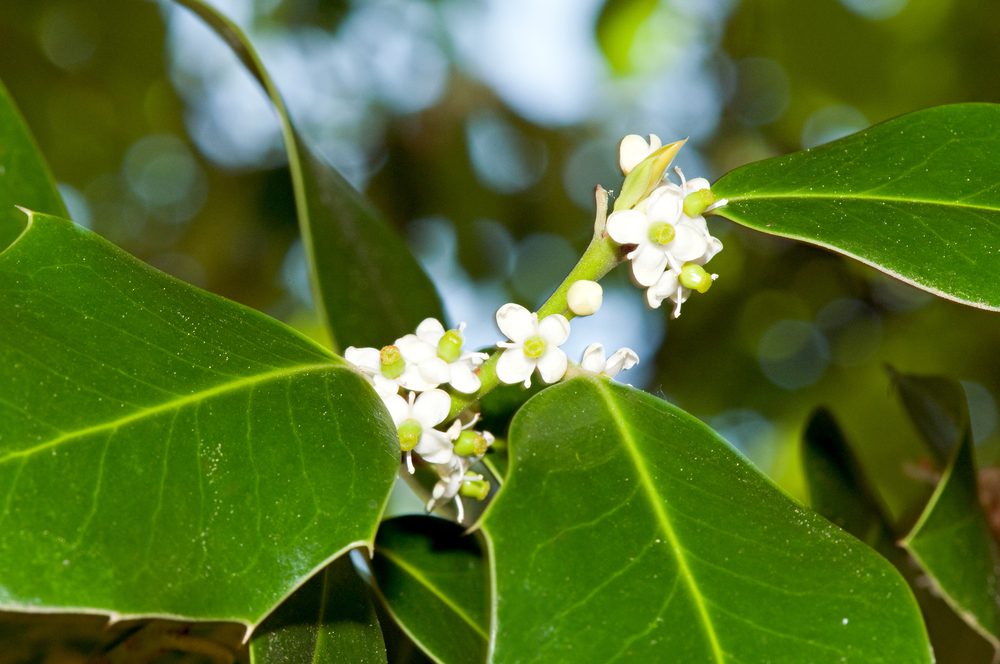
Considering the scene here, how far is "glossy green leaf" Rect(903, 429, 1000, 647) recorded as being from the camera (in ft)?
2.96

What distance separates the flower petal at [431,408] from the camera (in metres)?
0.72

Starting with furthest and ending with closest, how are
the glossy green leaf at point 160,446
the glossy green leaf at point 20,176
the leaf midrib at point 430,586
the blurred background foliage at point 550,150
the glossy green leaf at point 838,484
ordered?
the blurred background foliage at point 550,150
the glossy green leaf at point 838,484
the glossy green leaf at point 20,176
the leaf midrib at point 430,586
the glossy green leaf at point 160,446

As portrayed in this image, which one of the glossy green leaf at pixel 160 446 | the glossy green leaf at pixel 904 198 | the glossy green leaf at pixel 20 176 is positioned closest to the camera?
the glossy green leaf at pixel 160 446

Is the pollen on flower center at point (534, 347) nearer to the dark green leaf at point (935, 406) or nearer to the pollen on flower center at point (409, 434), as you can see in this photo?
the pollen on flower center at point (409, 434)

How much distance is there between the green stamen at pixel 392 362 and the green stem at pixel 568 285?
0.17ft

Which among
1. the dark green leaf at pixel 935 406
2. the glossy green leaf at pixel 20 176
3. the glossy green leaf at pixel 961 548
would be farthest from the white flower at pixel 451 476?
the dark green leaf at pixel 935 406

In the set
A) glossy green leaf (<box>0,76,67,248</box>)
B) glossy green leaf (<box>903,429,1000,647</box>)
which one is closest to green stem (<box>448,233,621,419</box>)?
glossy green leaf (<box>903,429,1000,647</box>)

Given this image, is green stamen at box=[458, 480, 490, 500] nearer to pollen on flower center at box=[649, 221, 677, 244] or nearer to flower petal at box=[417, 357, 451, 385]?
flower petal at box=[417, 357, 451, 385]

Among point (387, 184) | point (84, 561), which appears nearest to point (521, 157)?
point (387, 184)

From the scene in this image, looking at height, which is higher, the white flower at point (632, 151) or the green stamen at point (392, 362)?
the white flower at point (632, 151)

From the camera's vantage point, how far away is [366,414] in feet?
2.23

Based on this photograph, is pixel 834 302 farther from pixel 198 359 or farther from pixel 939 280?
pixel 198 359

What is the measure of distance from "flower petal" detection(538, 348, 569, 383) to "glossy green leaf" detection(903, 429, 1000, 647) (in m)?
0.39

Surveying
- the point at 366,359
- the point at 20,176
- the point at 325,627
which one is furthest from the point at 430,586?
the point at 20,176
